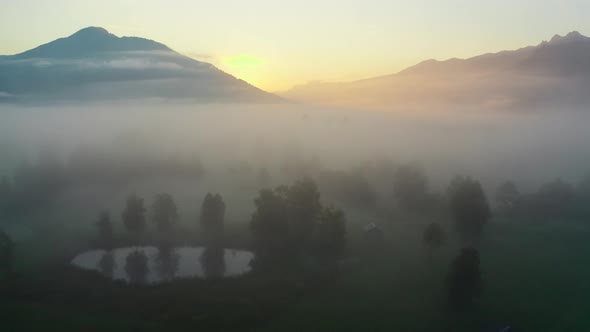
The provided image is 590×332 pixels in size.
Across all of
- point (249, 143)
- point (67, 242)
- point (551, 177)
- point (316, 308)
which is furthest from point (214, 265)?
point (249, 143)

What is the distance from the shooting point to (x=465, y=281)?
140ft

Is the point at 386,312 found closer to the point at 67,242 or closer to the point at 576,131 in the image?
the point at 67,242

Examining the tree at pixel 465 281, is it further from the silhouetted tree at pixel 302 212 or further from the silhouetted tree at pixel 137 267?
the silhouetted tree at pixel 137 267

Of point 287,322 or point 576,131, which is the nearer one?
point 287,322

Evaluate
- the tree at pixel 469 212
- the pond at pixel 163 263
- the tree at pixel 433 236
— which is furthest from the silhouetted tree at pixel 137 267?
the tree at pixel 469 212

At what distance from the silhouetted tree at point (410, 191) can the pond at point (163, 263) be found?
88.6ft

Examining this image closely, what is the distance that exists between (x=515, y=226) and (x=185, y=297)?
45628mm

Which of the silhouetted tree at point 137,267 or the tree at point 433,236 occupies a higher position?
the tree at point 433,236

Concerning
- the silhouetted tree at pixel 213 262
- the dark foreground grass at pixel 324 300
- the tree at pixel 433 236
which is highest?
the tree at pixel 433 236

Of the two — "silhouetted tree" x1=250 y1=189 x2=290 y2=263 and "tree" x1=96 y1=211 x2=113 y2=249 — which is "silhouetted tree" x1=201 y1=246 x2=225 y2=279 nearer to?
"silhouetted tree" x1=250 y1=189 x2=290 y2=263

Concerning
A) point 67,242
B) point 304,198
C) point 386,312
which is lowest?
point 386,312

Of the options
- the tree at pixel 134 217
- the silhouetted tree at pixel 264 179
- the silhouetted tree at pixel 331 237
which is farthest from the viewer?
the silhouetted tree at pixel 264 179

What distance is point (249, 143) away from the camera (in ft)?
511

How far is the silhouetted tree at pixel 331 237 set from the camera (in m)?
51.5
